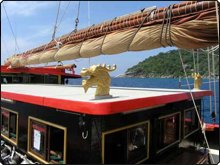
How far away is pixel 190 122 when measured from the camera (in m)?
6.95

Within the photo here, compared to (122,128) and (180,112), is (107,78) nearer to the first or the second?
(122,128)

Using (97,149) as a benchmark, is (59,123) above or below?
above

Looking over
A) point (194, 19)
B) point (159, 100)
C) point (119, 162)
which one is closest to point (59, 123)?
point (119, 162)

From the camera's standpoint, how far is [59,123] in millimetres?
4438

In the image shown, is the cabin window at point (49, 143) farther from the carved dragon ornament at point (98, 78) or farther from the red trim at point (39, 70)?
the red trim at point (39, 70)

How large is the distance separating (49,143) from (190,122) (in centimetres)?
398

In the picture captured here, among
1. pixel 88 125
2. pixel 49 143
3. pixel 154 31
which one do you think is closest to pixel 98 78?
pixel 88 125

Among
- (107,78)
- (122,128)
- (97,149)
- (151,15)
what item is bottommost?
(97,149)

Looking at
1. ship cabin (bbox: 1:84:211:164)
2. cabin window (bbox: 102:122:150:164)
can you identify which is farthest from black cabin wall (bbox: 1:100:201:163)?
cabin window (bbox: 102:122:150:164)

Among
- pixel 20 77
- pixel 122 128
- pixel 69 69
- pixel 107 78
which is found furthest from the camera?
pixel 69 69

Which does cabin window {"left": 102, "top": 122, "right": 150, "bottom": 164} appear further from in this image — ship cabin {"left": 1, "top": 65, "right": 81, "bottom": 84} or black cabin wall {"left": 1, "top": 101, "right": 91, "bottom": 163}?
ship cabin {"left": 1, "top": 65, "right": 81, "bottom": 84}

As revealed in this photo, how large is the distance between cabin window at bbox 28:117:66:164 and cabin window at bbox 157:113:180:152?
1977 millimetres

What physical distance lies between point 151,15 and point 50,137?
273 centimetres

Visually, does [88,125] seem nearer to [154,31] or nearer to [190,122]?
[154,31]
